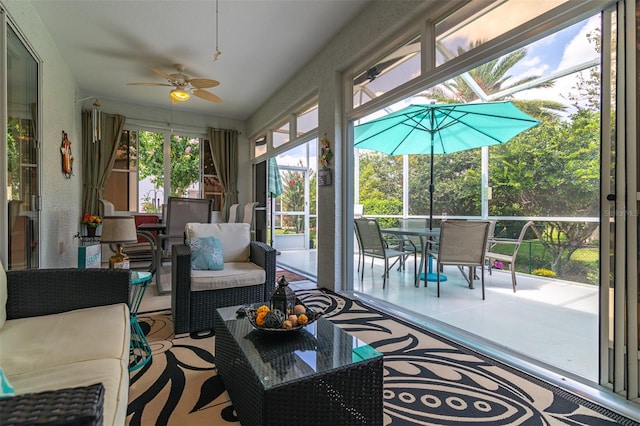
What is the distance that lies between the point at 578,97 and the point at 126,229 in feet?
17.2

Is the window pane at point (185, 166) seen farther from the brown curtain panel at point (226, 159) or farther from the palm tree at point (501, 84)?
the palm tree at point (501, 84)

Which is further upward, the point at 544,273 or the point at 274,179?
the point at 274,179

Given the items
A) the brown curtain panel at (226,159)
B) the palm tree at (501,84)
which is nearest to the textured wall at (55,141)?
the brown curtain panel at (226,159)

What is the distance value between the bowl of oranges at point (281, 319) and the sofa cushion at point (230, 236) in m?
1.52

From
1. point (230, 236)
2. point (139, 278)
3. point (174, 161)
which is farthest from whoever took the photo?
point (174, 161)

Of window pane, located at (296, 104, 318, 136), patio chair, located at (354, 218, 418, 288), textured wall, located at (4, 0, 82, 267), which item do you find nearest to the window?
textured wall, located at (4, 0, 82, 267)

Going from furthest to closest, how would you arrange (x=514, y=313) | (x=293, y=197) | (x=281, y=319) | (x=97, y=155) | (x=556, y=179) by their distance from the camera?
(x=293, y=197)
(x=97, y=155)
(x=556, y=179)
(x=514, y=313)
(x=281, y=319)

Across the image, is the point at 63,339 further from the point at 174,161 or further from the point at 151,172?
the point at 174,161

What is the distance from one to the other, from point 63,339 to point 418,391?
168 cm

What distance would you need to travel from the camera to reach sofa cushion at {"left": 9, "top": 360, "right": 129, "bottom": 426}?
920 millimetres

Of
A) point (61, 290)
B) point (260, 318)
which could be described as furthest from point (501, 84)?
point (61, 290)

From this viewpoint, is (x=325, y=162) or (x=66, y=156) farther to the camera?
(x=66, y=156)

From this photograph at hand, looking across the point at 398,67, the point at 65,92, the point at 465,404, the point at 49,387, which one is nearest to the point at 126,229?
the point at 49,387

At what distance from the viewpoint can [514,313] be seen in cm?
280
